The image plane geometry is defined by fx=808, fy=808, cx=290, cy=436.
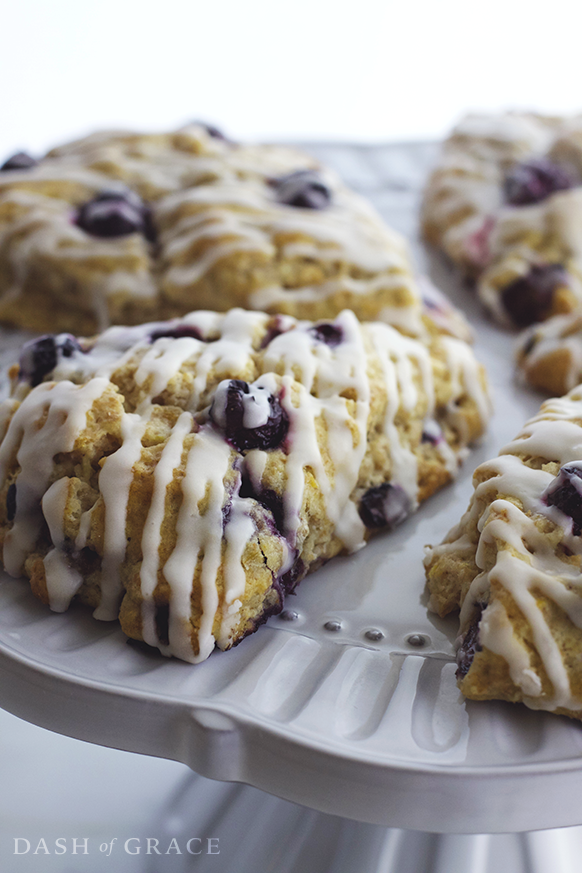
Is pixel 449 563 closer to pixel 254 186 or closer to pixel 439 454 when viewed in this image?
pixel 439 454

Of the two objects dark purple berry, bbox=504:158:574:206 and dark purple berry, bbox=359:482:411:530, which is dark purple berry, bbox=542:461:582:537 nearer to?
dark purple berry, bbox=359:482:411:530

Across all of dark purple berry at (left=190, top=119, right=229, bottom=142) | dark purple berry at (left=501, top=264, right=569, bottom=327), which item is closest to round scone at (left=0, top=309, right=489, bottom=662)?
dark purple berry at (left=501, top=264, right=569, bottom=327)

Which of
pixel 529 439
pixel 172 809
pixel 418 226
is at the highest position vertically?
pixel 529 439

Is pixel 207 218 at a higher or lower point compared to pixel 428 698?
higher

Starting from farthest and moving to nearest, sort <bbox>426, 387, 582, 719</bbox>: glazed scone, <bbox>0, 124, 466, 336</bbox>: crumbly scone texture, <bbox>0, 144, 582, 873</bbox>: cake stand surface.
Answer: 1. <bbox>0, 124, 466, 336</bbox>: crumbly scone texture
2. <bbox>426, 387, 582, 719</bbox>: glazed scone
3. <bbox>0, 144, 582, 873</bbox>: cake stand surface

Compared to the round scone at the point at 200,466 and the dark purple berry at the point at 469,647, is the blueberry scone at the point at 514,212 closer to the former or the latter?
the round scone at the point at 200,466

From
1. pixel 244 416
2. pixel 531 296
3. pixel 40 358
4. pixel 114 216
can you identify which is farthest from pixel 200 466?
pixel 531 296

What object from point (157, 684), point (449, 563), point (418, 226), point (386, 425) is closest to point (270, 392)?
point (386, 425)

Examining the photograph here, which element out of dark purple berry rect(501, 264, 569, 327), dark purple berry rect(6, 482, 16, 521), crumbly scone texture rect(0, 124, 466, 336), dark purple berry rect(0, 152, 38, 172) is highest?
dark purple berry rect(0, 152, 38, 172)
